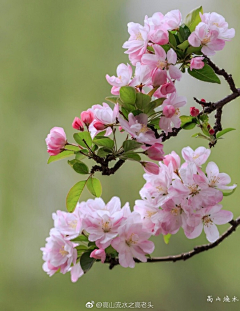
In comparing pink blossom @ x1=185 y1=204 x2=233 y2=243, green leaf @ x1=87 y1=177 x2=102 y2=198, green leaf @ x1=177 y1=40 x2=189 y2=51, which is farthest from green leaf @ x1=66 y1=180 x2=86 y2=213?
green leaf @ x1=177 y1=40 x2=189 y2=51

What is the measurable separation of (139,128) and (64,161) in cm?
219

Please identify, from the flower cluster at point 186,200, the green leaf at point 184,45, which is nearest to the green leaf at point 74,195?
the flower cluster at point 186,200

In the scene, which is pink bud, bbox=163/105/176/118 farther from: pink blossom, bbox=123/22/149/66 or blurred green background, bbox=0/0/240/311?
blurred green background, bbox=0/0/240/311

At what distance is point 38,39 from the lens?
9.38ft

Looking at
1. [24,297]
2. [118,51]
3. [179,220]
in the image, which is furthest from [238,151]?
[179,220]

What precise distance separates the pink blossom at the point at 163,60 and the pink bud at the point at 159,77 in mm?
14

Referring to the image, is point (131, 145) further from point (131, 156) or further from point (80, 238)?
point (80, 238)

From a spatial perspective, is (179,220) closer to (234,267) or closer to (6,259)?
(234,267)

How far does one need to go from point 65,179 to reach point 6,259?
0.69 metres

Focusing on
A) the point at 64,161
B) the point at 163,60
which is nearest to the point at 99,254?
the point at 163,60

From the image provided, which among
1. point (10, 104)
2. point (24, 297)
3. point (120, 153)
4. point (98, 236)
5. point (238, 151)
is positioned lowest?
point (24, 297)

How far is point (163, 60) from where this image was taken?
Answer: 2.24 ft

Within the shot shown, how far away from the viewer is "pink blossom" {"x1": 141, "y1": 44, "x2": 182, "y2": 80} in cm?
68

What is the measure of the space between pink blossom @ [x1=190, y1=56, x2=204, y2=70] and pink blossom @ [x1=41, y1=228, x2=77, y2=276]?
1.39ft
